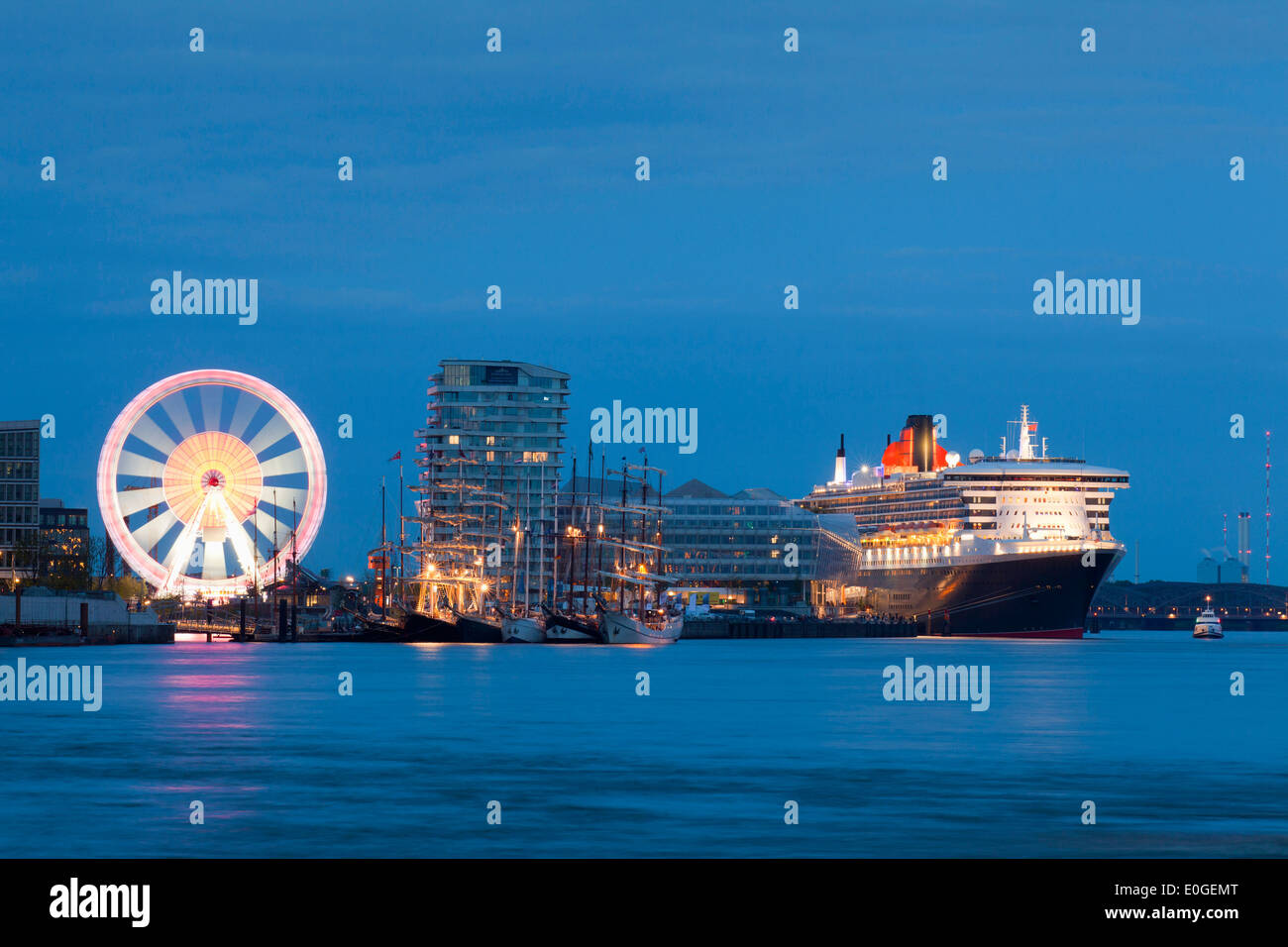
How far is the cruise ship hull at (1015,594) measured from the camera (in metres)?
156

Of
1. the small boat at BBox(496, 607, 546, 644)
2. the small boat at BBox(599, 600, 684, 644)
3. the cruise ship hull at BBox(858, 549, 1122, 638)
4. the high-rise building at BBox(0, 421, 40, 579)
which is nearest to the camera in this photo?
the small boat at BBox(599, 600, 684, 644)

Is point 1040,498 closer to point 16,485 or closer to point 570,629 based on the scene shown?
point 570,629

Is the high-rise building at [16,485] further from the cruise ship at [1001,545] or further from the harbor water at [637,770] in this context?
the harbor water at [637,770]

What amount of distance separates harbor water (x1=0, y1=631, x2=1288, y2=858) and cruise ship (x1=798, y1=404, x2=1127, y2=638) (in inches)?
2935

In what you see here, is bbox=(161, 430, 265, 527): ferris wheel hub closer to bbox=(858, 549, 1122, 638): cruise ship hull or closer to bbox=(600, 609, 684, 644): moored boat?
bbox=(600, 609, 684, 644): moored boat
